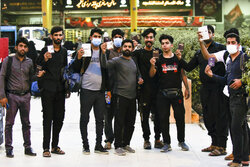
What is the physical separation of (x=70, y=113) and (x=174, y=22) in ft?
80.9

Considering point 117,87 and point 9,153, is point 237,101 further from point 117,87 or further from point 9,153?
point 9,153

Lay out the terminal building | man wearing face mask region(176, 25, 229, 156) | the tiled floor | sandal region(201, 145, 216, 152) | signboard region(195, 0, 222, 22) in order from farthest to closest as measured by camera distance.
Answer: signboard region(195, 0, 222, 22) < the terminal building < sandal region(201, 145, 216, 152) < man wearing face mask region(176, 25, 229, 156) < the tiled floor

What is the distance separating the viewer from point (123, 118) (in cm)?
835

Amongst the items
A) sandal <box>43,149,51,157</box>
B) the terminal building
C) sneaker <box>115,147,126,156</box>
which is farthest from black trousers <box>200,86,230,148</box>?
the terminal building


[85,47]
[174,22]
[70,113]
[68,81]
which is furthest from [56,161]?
[174,22]

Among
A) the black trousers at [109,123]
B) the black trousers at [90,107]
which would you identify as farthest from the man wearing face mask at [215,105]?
the black trousers at [90,107]

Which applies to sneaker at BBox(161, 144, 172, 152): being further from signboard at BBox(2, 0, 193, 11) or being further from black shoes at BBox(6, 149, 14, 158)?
signboard at BBox(2, 0, 193, 11)

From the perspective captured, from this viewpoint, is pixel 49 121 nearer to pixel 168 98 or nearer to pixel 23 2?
pixel 168 98

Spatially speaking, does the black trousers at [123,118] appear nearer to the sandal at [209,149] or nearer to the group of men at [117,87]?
the group of men at [117,87]

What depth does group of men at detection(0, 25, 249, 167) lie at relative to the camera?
8039 millimetres

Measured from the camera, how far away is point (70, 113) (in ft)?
45.7

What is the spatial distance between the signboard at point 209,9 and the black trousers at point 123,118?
3531cm

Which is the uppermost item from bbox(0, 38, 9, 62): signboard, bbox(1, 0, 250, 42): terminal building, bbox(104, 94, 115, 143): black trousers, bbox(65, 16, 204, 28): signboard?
bbox(1, 0, 250, 42): terminal building

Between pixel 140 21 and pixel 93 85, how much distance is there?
1256 inches
